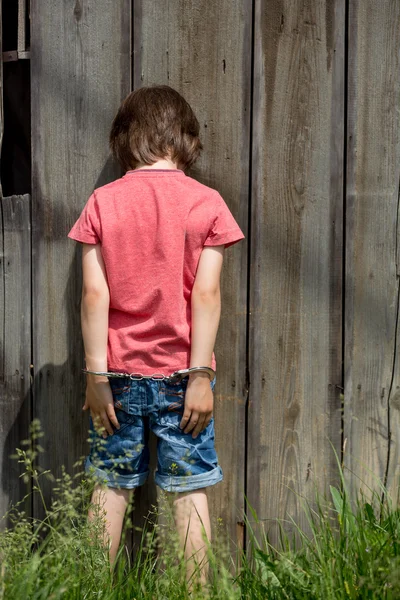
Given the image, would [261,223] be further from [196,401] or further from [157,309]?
[196,401]

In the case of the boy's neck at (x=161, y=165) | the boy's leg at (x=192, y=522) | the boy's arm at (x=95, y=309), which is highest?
the boy's neck at (x=161, y=165)

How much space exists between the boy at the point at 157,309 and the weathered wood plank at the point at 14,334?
476 mm

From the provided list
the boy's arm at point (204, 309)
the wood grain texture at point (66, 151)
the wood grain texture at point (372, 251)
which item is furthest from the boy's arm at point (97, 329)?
the wood grain texture at point (372, 251)

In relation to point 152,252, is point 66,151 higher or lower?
higher

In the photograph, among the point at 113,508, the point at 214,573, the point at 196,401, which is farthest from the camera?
the point at 113,508

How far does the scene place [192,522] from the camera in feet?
7.22

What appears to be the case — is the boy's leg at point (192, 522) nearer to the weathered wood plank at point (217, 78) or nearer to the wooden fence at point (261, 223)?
the wooden fence at point (261, 223)

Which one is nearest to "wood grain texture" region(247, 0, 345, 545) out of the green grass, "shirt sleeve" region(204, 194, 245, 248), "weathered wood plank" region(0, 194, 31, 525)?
"shirt sleeve" region(204, 194, 245, 248)

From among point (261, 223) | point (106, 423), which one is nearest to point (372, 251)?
point (261, 223)

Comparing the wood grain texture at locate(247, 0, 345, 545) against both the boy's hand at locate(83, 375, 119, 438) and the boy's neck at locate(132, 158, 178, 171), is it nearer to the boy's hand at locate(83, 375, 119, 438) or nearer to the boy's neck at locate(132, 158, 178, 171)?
the boy's neck at locate(132, 158, 178, 171)

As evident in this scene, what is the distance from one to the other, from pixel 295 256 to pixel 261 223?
0.18 meters

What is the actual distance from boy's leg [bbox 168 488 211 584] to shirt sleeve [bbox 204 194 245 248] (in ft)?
2.71

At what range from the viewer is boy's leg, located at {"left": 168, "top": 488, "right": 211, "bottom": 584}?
217cm

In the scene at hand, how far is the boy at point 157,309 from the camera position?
84.4 inches
